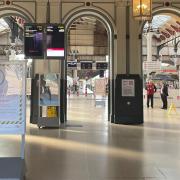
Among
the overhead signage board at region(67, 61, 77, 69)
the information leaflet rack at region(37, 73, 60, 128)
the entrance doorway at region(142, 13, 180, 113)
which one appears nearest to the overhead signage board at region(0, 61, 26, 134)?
the information leaflet rack at region(37, 73, 60, 128)

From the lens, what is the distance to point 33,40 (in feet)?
45.6

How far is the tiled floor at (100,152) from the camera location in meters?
6.62

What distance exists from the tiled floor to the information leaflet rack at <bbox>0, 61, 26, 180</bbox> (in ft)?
2.55

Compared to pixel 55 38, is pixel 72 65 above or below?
above

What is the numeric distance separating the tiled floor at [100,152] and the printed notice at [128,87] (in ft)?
6.24

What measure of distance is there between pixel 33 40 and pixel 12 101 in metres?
8.16

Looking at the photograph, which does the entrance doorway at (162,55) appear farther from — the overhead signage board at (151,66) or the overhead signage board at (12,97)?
the overhead signage board at (12,97)

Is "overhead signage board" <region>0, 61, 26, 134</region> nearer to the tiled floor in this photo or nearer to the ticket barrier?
the tiled floor

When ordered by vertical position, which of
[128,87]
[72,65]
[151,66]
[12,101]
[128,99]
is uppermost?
[72,65]

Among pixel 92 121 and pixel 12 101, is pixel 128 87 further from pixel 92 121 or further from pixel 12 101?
pixel 12 101

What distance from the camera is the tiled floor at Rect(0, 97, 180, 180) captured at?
662cm

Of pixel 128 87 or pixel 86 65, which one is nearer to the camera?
pixel 128 87

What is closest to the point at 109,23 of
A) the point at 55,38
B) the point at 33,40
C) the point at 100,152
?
the point at 55,38

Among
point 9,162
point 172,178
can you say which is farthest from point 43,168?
point 172,178
